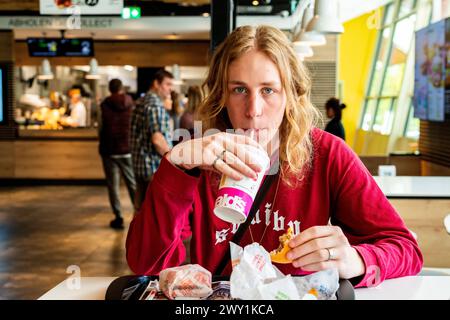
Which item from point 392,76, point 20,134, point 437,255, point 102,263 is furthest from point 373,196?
point 392,76

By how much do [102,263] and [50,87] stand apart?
29.2 feet

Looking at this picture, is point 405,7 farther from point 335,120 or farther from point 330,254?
point 330,254

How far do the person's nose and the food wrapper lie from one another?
0.38m

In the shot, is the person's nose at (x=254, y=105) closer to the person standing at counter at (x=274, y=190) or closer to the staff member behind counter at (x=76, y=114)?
the person standing at counter at (x=274, y=190)

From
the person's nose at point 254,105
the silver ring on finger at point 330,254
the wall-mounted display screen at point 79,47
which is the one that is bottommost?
the silver ring on finger at point 330,254

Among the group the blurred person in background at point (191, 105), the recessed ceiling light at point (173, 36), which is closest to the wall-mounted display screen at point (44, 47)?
the recessed ceiling light at point (173, 36)

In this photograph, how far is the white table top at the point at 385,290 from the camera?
45.2 inches

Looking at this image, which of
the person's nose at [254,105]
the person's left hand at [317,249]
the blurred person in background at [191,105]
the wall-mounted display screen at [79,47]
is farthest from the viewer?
the wall-mounted display screen at [79,47]

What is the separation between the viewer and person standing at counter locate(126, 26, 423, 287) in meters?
1.26

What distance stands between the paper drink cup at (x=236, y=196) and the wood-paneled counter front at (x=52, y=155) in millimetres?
9250

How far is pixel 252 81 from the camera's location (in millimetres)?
1314

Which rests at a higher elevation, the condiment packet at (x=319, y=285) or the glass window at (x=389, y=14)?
the glass window at (x=389, y=14)

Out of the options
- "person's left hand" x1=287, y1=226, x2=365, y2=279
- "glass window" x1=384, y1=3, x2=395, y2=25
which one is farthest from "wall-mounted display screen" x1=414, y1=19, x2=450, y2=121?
"person's left hand" x1=287, y1=226, x2=365, y2=279
